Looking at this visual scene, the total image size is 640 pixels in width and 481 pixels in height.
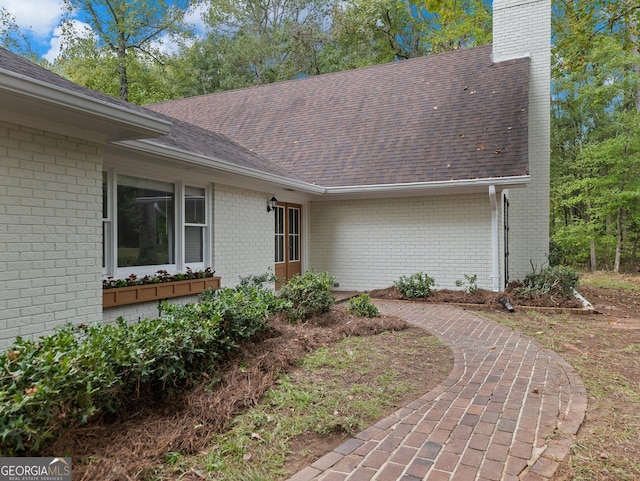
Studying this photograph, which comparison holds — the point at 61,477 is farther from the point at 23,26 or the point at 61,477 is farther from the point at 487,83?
the point at 23,26

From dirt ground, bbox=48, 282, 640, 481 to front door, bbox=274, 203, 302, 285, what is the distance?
4.19m

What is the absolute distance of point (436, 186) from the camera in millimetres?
8727

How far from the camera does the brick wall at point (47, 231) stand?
3.82 meters

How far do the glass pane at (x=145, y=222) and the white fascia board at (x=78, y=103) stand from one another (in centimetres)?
163

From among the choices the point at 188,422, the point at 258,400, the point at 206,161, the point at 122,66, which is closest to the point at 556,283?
the point at 206,161

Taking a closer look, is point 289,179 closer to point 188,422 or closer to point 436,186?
point 436,186

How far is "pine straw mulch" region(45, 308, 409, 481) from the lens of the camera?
2.33m

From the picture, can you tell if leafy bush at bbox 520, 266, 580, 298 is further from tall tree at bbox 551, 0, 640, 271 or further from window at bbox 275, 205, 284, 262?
tall tree at bbox 551, 0, 640, 271

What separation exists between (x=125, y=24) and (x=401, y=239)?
18.4 meters

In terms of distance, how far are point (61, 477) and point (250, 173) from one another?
563 centimetres

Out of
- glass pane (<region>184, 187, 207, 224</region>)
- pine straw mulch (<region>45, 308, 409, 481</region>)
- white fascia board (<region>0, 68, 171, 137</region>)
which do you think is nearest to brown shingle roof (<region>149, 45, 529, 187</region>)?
glass pane (<region>184, 187, 207, 224</region>)

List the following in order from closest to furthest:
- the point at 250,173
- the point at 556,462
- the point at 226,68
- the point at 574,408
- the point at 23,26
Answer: the point at 556,462 → the point at 574,408 → the point at 250,173 → the point at 23,26 → the point at 226,68

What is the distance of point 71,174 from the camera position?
4320mm

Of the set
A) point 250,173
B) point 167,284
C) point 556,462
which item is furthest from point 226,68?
point 556,462
